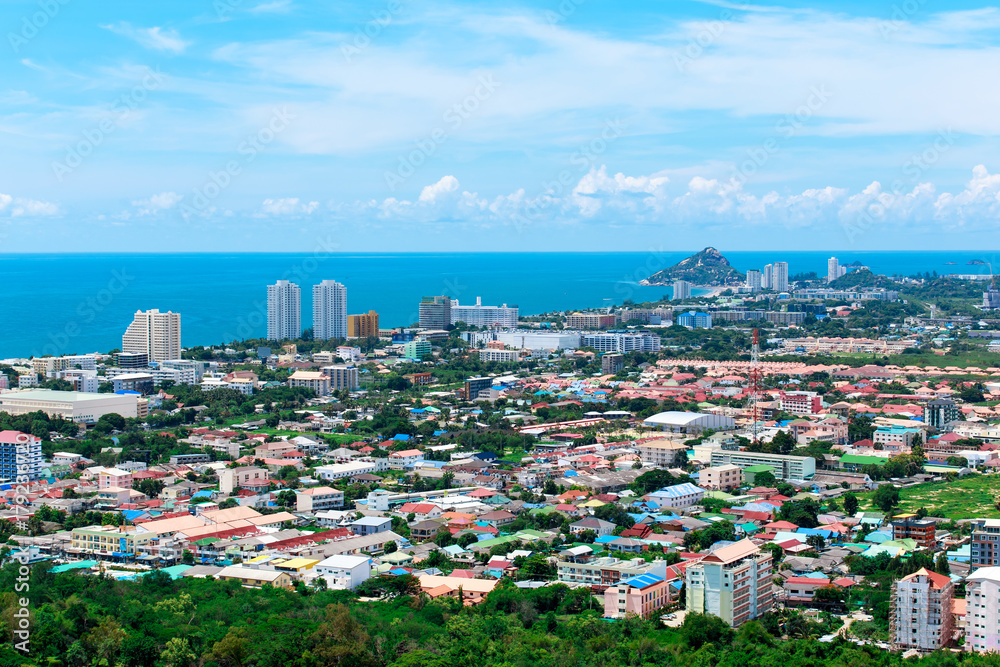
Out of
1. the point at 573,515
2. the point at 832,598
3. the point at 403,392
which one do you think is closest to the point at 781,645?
the point at 832,598

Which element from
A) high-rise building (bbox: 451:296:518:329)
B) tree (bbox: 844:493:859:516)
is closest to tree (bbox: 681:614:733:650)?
tree (bbox: 844:493:859:516)

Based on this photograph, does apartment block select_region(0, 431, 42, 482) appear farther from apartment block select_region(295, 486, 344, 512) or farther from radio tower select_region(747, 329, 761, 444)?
radio tower select_region(747, 329, 761, 444)

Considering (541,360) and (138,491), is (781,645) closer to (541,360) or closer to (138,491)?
(138,491)

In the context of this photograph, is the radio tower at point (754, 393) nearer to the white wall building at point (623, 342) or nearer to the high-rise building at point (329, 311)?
the white wall building at point (623, 342)

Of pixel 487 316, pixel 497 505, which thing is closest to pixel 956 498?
pixel 497 505

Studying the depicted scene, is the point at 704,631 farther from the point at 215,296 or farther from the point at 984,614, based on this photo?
the point at 215,296

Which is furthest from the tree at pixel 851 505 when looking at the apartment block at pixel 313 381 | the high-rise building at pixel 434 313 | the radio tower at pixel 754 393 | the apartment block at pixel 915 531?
the high-rise building at pixel 434 313
